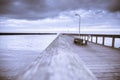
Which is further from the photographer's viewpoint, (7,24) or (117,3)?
(7,24)

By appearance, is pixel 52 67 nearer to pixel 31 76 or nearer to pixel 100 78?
pixel 31 76

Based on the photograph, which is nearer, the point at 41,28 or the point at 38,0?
the point at 38,0

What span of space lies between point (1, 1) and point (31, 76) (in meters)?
16.0

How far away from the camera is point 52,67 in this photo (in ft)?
2.71

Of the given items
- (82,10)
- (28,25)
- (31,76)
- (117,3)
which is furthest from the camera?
(28,25)

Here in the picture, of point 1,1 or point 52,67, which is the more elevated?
point 1,1

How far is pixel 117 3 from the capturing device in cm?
944

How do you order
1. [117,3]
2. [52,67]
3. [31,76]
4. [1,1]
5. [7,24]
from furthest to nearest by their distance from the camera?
[7,24]
[1,1]
[117,3]
[52,67]
[31,76]

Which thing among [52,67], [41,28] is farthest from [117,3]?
[41,28]

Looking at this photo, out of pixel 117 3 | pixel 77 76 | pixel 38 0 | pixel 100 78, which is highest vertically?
pixel 38 0

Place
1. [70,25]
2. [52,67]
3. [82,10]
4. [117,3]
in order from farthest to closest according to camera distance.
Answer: [70,25] → [82,10] → [117,3] → [52,67]

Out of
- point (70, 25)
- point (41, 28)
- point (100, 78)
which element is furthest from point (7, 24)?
point (100, 78)

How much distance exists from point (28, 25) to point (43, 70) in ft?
141

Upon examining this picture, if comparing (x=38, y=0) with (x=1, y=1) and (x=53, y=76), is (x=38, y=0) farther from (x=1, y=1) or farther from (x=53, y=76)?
(x=53, y=76)
